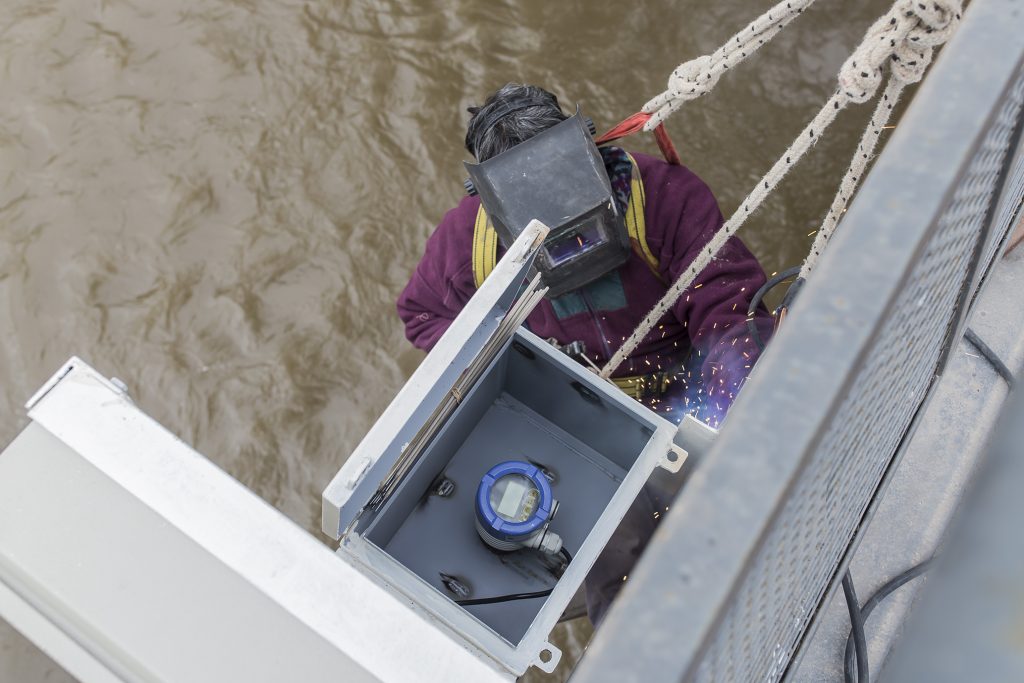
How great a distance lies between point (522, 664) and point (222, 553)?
464 mm

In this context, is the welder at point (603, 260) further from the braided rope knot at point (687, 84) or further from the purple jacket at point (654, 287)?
the braided rope knot at point (687, 84)

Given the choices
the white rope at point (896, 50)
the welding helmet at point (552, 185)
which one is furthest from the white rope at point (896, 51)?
the welding helmet at point (552, 185)

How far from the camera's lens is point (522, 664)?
4.02ft

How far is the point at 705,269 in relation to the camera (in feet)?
7.12

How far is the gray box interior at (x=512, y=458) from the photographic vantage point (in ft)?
5.04

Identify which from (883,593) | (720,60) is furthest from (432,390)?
(883,593)

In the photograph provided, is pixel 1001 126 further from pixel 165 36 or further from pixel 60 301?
pixel 165 36

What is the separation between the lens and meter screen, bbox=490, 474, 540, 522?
4.86 feet

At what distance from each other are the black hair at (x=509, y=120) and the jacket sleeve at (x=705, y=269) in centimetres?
37

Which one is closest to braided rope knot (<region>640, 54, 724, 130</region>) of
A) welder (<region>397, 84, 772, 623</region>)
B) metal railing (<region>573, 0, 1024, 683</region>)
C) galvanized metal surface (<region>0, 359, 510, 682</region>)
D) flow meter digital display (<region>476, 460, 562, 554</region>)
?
welder (<region>397, 84, 772, 623</region>)

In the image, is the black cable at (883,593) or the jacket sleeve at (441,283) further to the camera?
the jacket sleeve at (441,283)

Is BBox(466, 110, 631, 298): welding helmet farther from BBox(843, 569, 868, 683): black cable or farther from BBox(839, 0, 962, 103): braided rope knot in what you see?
BBox(843, 569, 868, 683): black cable

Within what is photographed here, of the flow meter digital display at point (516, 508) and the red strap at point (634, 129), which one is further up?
the red strap at point (634, 129)

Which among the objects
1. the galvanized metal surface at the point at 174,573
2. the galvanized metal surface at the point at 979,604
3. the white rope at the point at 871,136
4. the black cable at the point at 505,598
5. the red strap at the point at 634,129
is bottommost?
the galvanized metal surface at the point at 174,573
